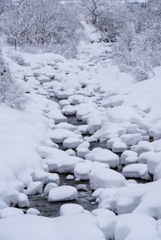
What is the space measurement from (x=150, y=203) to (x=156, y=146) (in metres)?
3.51

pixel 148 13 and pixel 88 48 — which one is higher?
pixel 148 13

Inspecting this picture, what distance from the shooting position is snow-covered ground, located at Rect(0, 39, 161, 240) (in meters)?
4.44

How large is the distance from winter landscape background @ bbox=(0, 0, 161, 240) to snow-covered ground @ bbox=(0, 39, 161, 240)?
2 cm

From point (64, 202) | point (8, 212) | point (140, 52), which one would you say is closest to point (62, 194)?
point (64, 202)

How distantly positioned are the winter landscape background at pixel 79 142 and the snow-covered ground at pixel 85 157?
0.05ft

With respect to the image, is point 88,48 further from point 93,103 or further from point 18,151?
point 18,151

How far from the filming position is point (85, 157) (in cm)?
810

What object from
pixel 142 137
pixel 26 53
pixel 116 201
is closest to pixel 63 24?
pixel 26 53

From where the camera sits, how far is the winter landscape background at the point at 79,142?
462 cm

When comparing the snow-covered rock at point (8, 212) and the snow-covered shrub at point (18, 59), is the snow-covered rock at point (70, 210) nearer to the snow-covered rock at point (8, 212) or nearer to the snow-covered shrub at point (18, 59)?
the snow-covered rock at point (8, 212)

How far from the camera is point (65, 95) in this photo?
47.2 feet

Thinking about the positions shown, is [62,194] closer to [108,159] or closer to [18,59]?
[108,159]

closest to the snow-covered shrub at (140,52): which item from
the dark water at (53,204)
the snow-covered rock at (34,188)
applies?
the dark water at (53,204)

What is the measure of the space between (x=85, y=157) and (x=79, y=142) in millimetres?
975
